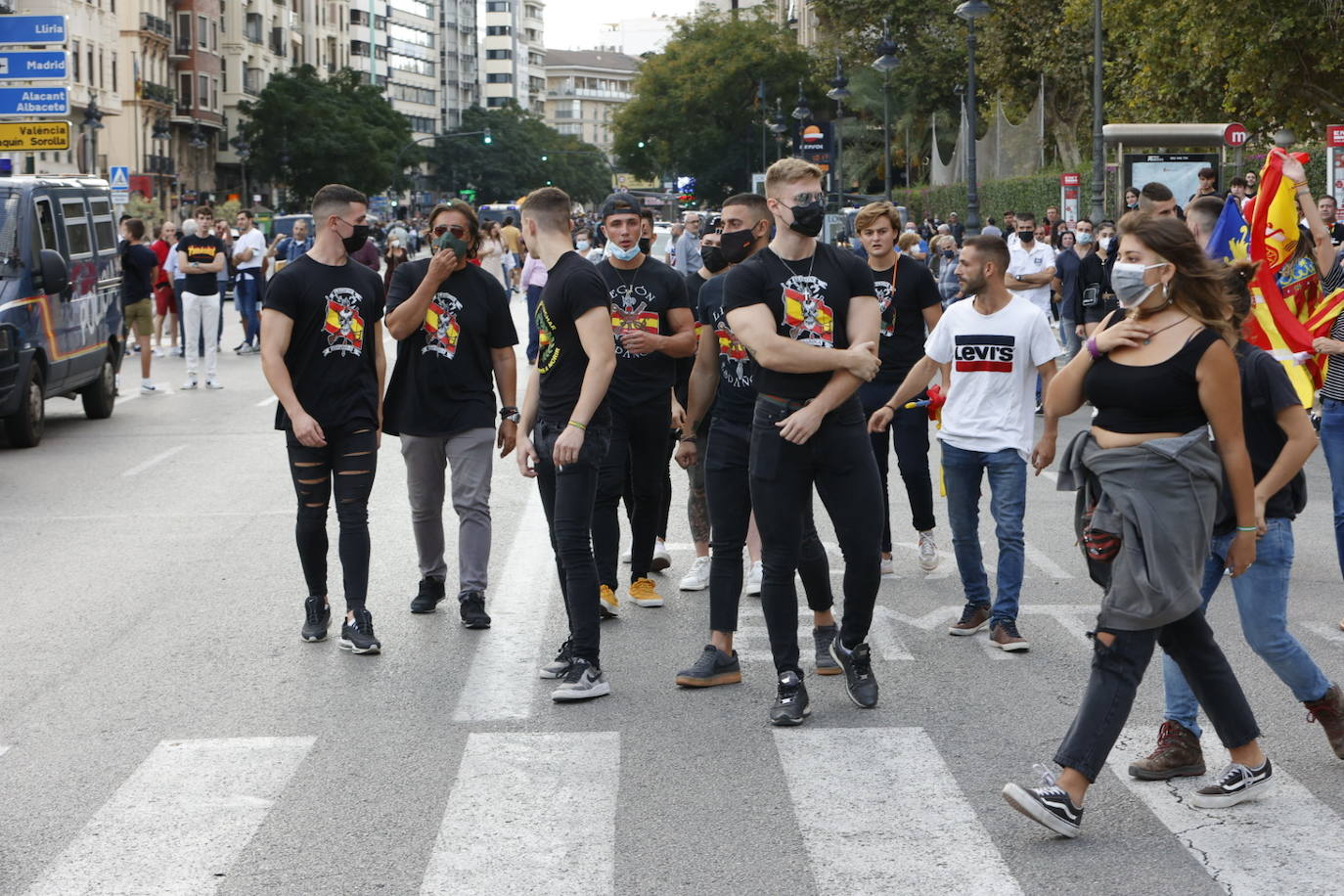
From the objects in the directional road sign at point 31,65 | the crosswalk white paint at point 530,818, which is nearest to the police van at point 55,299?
the crosswalk white paint at point 530,818

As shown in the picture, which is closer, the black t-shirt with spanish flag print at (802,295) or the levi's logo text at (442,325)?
the black t-shirt with spanish flag print at (802,295)

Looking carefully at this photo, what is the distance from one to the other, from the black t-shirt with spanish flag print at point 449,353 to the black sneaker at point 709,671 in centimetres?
176

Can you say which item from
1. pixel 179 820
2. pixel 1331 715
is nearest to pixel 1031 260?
pixel 1331 715

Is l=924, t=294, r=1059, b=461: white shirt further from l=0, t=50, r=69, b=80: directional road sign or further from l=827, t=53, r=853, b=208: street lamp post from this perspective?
l=827, t=53, r=853, b=208: street lamp post

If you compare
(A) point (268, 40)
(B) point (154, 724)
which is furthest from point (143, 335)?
(A) point (268, 40)

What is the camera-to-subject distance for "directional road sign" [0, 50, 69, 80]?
2859cm

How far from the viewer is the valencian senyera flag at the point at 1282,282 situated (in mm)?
8117

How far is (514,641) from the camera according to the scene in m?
7.73

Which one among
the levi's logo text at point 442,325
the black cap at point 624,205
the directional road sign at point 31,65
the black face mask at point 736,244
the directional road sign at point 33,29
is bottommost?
the levi's logo text at point 442,325

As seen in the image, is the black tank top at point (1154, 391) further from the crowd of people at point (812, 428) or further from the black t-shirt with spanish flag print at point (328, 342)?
the black t-shirt with spanish flag print at point (328, 342)

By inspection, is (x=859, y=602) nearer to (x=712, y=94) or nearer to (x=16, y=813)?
(x=16, y=813)

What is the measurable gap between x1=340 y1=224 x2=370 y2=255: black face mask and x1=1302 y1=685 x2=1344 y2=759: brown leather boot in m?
4.05

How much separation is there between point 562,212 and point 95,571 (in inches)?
158

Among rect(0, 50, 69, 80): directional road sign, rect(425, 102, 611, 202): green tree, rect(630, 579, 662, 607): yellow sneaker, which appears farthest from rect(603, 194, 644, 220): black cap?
rect(425, 102, 611, 202): green tree
